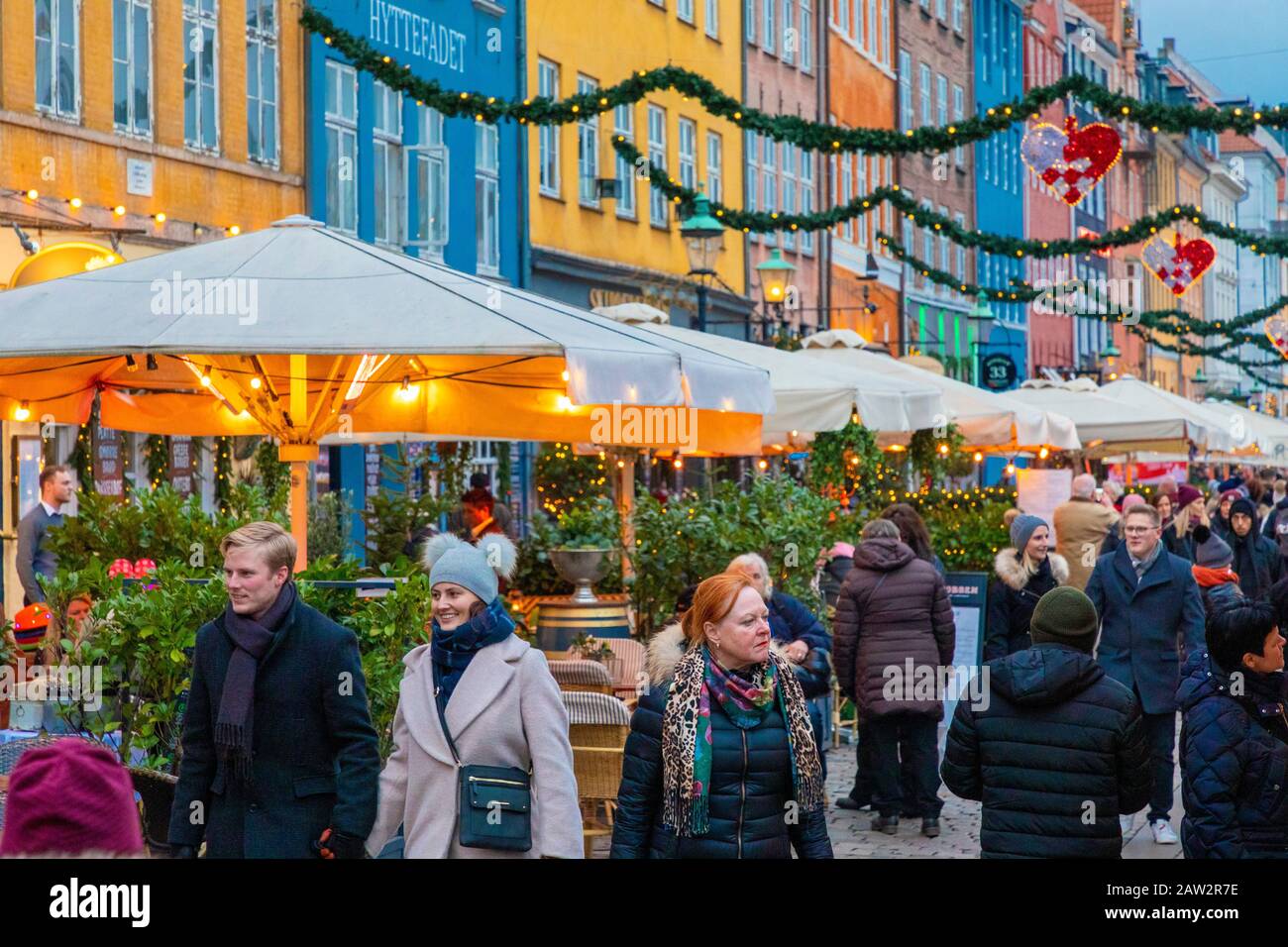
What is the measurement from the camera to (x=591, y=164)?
33.2 metres

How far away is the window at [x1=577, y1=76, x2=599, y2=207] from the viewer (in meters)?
32.7

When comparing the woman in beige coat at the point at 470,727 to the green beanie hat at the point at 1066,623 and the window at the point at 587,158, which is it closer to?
the green beanie hat at the point at 1066,623

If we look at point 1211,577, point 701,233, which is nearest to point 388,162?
point 701,233

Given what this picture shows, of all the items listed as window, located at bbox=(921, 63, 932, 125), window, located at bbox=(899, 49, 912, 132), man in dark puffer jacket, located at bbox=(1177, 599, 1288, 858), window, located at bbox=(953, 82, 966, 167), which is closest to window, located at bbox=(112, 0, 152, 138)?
man in dark puffer jacket, located at bbox=(1177, 599, 1288, 858)

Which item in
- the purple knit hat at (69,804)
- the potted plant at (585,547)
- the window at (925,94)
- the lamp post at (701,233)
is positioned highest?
the window at (925,94)

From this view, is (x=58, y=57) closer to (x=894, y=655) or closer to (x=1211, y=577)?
(x=894, y=655)

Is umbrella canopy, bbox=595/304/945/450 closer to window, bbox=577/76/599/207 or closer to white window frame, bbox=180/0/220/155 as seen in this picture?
white window frame, bbox=180/0/220/155

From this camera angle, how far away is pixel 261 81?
2356cm

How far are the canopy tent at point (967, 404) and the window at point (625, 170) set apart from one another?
40.4 feet

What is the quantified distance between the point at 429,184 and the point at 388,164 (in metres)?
1.10

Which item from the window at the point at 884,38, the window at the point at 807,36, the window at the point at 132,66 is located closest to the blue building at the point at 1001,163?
the window at the point at 884,38

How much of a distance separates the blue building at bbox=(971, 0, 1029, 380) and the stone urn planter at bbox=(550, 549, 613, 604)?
47.1 metres

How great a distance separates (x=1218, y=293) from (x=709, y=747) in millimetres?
112104

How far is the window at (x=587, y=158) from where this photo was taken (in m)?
32.7
